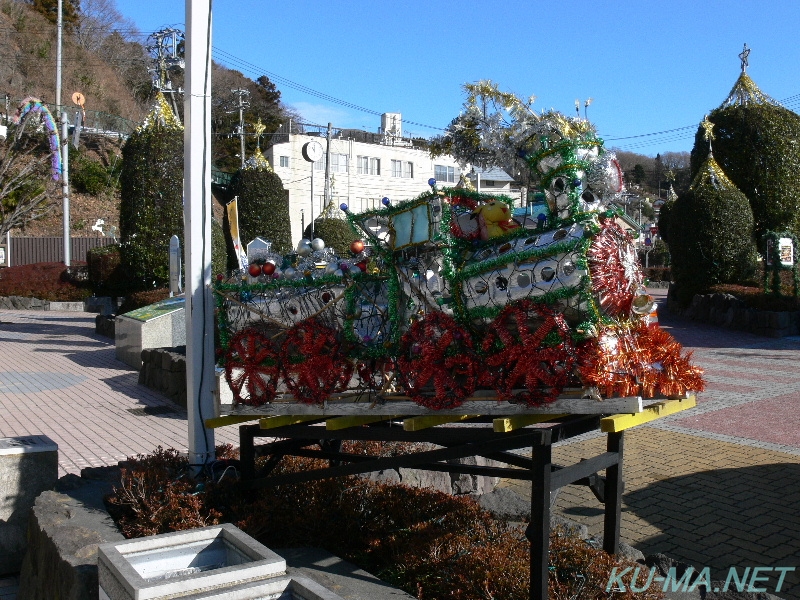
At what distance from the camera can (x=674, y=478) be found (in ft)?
23.9

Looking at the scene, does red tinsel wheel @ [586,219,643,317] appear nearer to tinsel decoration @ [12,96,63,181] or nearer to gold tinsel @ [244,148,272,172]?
gold tinsel @ [244,148,272,172]

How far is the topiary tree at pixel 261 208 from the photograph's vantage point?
2041cm

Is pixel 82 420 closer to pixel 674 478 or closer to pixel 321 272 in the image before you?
pixel 321 272

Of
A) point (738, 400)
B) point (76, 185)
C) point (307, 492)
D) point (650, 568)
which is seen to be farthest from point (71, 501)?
point (76, 185)

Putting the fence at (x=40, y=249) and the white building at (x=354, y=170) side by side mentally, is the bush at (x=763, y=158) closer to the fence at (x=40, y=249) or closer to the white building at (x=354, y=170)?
the white building at (x=354, y=170)

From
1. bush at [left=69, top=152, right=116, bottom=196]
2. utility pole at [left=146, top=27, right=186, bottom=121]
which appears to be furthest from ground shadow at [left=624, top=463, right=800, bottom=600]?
bush at [left=69, top=152, right=116, bottom=196]

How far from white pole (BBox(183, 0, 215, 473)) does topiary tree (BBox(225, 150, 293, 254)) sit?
1483 cm

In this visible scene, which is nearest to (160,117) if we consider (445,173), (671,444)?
(671,444)

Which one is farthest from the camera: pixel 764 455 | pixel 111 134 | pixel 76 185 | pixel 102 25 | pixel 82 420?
pixel 102 25

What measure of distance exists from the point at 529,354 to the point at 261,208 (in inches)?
696

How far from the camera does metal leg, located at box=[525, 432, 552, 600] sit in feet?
12.1

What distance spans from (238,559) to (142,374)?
880 centimetres

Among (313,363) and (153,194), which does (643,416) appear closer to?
(313,363)

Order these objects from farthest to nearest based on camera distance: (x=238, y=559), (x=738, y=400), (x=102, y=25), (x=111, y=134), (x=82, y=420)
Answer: (x=102, y=25) → (x=111, y=134) → (x=738, y=400) → (x=82, y=420) → (x=238, y=559)
